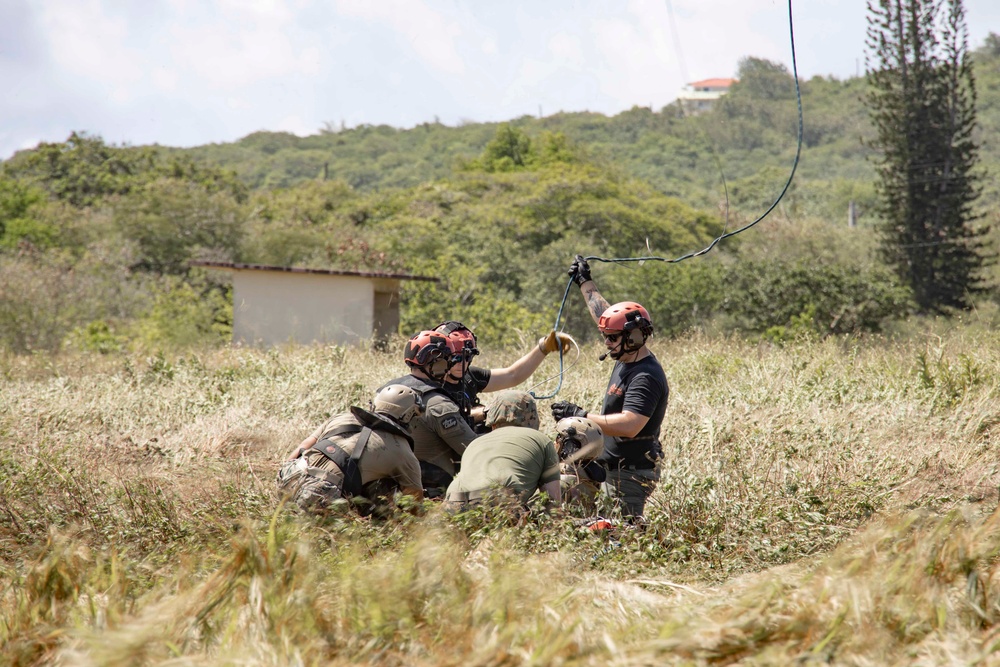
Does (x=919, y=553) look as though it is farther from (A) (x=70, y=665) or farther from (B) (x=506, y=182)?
(B) (x=506, y=182)

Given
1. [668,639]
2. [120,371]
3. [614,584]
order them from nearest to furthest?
[668,639], [614,584], [120,371]

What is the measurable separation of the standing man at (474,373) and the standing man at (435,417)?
0.11m

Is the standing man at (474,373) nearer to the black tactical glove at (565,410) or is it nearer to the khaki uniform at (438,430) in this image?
the khaki uniform at (438,430)

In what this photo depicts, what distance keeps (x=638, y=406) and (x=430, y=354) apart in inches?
51.0

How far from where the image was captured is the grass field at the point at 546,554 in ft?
10.0

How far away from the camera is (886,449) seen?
258 inches

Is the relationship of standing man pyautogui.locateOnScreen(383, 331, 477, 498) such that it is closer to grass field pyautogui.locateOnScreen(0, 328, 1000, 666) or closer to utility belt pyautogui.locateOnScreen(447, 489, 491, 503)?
utility belt pyautogui.locateOnScreen(447, 489, 491, 503)

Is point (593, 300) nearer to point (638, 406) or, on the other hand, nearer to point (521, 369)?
point (521, 369)

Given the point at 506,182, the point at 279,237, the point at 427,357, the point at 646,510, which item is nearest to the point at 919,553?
the point at 646,510

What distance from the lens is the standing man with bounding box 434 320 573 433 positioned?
19.5 ft

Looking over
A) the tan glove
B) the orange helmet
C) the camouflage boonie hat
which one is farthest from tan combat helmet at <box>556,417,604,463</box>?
the tan glove

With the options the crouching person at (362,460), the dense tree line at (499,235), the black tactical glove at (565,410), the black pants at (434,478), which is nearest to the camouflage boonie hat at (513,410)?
the black tactical glove at (565,410)

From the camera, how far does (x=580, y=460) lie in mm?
5336

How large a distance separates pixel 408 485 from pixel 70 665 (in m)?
2.29
